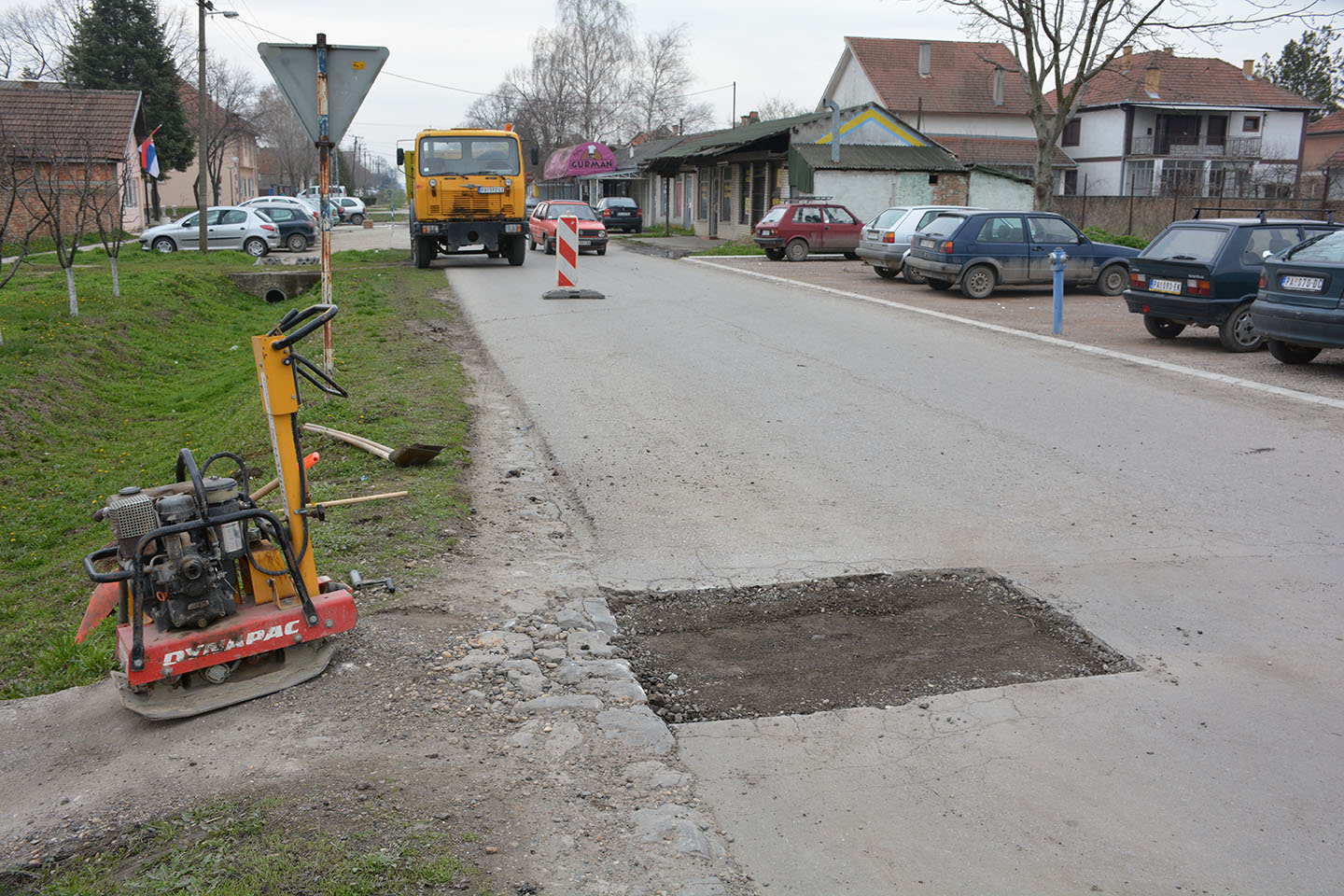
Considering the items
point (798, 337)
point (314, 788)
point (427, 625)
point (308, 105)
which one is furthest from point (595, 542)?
point (798, 337)

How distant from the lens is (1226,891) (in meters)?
3.08

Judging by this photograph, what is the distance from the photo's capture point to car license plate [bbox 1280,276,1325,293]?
11.2m

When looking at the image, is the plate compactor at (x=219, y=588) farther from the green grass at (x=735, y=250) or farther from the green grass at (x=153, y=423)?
the green grass at (x=735, y=250)

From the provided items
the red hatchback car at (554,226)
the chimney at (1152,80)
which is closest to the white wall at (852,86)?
the chimney at (1152,80)

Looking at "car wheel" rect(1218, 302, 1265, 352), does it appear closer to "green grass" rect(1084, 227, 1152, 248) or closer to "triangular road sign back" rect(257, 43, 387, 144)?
"triangular road sign back" rect(257, 43, 387, 144)

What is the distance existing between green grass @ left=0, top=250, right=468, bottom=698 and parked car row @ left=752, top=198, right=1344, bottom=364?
8.95 meters

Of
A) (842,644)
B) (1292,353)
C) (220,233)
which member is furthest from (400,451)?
(220,233)

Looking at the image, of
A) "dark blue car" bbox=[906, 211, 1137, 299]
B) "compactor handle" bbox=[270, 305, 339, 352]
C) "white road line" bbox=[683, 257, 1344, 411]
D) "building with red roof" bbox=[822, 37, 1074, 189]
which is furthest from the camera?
"building with red roof" bbox=[822, 37, 1074, 189]

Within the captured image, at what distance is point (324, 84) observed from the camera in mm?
8891

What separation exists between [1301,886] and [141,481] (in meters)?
8.93

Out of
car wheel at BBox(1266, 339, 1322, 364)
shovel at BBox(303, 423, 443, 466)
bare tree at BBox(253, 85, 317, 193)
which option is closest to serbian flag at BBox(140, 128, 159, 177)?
shovel at BBox(303, 423, 443, 466)

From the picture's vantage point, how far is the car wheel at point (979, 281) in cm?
1967

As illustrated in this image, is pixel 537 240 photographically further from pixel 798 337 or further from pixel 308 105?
pixel 308 105

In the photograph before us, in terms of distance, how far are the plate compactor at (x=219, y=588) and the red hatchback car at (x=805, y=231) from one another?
26096mm
